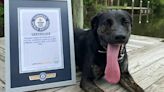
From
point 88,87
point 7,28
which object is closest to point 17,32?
point 7,28

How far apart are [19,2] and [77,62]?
2.82ft

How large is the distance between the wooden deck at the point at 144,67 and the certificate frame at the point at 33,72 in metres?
0.08

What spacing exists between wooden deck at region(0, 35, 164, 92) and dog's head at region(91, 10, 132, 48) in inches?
17.5

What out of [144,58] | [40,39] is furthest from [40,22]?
[144,58]

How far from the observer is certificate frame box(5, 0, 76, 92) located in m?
2.08

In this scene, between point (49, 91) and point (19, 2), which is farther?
point (49, 91)

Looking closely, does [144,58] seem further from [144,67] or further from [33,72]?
[33,72]

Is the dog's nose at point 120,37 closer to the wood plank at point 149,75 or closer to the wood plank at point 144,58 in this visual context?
the wood plank at point 149,75

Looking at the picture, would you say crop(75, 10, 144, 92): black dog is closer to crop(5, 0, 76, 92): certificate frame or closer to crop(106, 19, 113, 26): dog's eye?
crop(106, 19, 113, 26): dog's eye

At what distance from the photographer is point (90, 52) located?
235cm

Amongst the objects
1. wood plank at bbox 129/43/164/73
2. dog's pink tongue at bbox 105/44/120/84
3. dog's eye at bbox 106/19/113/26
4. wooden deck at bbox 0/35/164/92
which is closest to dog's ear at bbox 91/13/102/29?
dog's eye at bbox 106/19/113/26

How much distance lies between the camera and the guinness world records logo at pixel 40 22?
2167 millimetres

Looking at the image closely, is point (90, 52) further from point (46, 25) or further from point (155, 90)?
point (155, 90)

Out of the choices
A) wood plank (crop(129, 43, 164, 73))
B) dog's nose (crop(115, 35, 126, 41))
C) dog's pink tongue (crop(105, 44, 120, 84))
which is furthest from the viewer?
wood plank (crop(129, 43, 164, 73))
